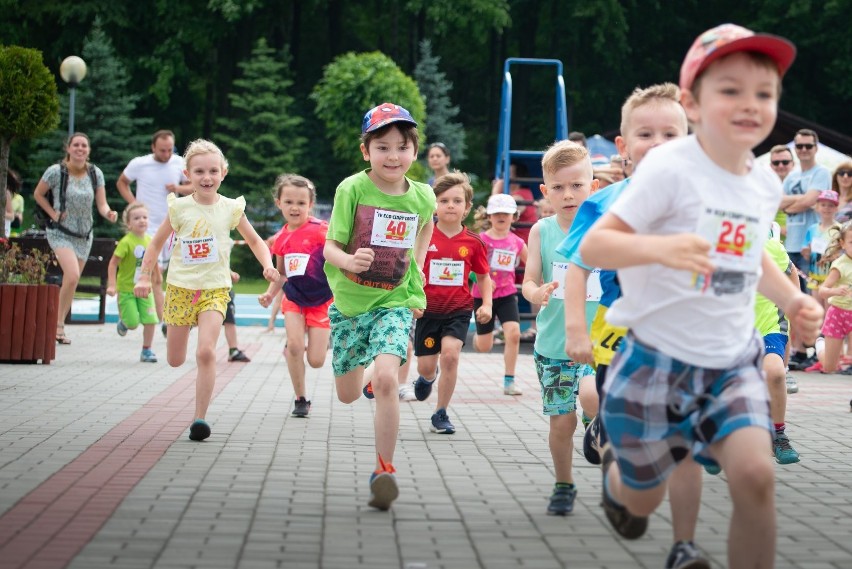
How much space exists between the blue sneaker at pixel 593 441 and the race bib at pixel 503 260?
235 inches

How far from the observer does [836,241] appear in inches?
522

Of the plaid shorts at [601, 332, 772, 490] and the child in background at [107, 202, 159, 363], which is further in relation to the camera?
the child in background at [107, 202, 159, 363]

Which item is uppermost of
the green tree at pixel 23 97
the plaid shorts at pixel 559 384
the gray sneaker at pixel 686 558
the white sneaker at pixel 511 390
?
the green tree at pixel 23 97

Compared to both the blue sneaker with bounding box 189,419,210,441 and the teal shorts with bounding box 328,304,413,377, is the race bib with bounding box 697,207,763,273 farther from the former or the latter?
the blue sneaker with bounding box 189,419,210,441

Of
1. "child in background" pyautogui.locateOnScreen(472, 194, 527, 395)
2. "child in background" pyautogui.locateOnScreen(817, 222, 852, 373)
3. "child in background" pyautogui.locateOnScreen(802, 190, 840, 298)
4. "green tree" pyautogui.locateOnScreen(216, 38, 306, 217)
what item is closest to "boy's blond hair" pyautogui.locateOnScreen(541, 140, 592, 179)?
"child in background" pyautogui.locateOnScreen(472, 194, 527, 395)

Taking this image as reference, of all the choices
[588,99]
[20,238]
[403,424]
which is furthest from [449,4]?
[403,424]

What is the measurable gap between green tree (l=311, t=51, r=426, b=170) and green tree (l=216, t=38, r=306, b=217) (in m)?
1.37

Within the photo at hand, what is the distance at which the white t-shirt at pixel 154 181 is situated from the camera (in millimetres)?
16156

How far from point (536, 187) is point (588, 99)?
105 ft

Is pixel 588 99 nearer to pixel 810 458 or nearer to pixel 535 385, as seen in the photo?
pixel 535 385

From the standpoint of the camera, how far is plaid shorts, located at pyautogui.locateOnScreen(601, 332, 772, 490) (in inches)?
165

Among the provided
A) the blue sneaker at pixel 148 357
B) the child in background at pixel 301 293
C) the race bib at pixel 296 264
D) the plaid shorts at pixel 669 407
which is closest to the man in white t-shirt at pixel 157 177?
the blue sneaker at pixel 148 357

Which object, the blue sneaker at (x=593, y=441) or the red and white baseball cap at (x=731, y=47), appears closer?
the red and white baseball cap at (x=731, y=47)

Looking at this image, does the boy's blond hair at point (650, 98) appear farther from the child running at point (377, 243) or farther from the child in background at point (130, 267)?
the child in background at point (130, 267)
